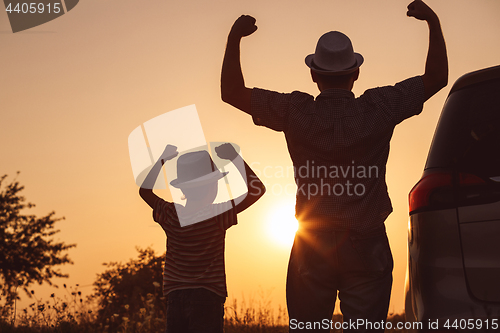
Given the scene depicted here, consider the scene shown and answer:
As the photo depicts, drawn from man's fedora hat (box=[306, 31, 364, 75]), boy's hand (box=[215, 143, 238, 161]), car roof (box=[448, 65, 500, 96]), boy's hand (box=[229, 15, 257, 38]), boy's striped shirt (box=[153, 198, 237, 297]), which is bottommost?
boy's striped shirt (box=[153, 198, 237, 297])

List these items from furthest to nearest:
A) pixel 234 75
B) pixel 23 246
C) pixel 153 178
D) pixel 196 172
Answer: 1. pixel 23 246
2. pixel 153 178
3. pixel 196 172
4. pixel 234 75

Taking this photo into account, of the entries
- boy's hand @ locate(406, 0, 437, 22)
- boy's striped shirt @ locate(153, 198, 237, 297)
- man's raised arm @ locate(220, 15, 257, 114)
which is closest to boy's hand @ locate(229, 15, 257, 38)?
man's raised arm @ locate(220, 15, 257, 114)

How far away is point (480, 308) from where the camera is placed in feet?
8.82

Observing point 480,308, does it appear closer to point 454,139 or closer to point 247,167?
point 454,139

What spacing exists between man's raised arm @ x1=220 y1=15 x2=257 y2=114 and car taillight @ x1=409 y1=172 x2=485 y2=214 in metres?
1.07

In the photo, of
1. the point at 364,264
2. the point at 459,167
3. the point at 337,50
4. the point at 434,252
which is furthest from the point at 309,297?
the point at 337,50

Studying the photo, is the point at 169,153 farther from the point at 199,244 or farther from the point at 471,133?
the point at 471,133

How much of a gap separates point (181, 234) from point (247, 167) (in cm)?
72

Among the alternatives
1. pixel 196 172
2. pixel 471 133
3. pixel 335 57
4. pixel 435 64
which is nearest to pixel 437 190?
pixel 471 133

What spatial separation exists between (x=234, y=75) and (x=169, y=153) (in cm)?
185

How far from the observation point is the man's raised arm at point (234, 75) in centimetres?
307

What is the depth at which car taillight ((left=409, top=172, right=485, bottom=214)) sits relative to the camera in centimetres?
287

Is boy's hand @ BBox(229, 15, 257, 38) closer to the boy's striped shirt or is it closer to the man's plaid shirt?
the man's plaid shirt

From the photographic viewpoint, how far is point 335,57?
3152mm
